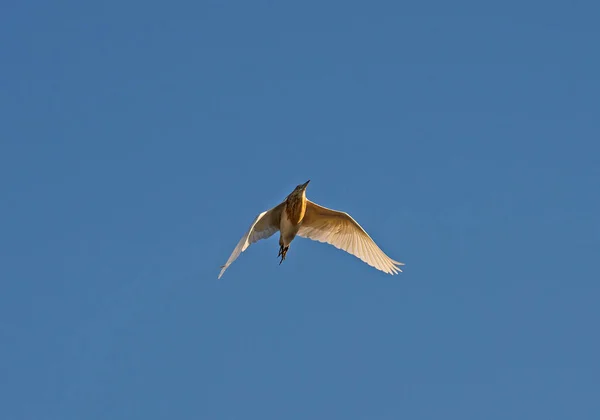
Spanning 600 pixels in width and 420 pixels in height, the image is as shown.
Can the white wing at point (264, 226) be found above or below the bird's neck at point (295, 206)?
below

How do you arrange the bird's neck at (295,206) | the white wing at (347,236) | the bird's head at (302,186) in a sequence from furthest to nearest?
the white wing at (347,236), the bird's neck at (295,206), the bird's head at (302,186)

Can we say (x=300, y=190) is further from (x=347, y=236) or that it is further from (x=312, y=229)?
(x=347, y=236)

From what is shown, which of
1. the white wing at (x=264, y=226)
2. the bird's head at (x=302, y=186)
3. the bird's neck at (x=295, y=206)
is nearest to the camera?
the white wing at (x=264, y=226)

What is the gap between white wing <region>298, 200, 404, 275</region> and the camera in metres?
32.5

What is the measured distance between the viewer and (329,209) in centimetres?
3188

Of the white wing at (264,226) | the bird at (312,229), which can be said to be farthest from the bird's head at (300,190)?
the white wing at (264,226)

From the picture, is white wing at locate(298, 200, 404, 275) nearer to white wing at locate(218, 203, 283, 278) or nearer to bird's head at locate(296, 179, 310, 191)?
white wing at locate(218, 203, 283, 278)

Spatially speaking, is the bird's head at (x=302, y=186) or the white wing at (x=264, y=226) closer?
the white wing at (x=264, y=226)

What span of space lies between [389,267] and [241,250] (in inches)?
225

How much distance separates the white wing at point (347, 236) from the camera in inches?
1278

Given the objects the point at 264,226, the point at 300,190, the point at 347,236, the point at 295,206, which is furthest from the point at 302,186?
the point at 347,236

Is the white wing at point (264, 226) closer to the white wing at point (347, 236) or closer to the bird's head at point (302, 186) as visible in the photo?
the bird's head at point (302, 186)

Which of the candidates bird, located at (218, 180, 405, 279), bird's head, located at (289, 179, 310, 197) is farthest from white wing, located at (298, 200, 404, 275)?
bird's head, located at (289, 179, 310, 197)

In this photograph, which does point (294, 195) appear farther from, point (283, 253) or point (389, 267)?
point (389, 267)
